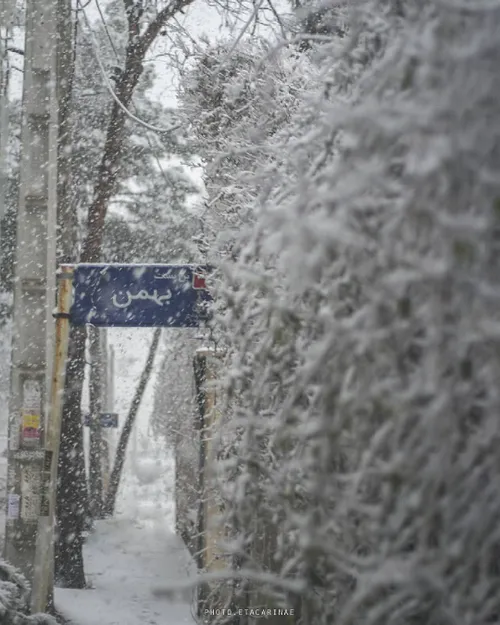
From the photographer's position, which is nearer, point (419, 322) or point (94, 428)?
point (419, 322)

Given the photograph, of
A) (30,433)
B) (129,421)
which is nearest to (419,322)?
(30,433)

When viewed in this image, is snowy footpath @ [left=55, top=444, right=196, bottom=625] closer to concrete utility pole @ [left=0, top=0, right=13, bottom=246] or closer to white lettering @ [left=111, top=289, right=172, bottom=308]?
white lettering @ [left=111, top=289, right=172, bottom=308]

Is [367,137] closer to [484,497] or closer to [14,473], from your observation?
[484,497]

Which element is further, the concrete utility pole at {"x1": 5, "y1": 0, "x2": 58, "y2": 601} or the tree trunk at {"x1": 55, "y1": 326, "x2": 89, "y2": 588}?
the tree trunk at {"x1": 55, "y1": 326, "x2": 89, "y2": 588}

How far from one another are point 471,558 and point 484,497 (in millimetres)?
172

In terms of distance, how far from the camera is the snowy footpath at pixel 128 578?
7367mm

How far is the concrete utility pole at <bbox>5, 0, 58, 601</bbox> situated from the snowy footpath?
1.25 metres

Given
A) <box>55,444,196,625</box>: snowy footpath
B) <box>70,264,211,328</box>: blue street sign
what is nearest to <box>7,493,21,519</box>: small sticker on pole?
<box>55,444,196,625</box>: snowy footpath

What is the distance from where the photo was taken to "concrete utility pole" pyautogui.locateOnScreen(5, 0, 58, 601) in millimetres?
5828

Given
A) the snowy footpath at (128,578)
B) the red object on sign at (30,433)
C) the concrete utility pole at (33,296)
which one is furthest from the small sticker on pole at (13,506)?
the snowy footpath at (128,578)

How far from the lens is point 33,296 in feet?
19.9

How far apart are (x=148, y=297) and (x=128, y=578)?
22.2 ft

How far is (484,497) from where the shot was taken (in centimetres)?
171

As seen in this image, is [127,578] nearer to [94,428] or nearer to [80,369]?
[80,369]
